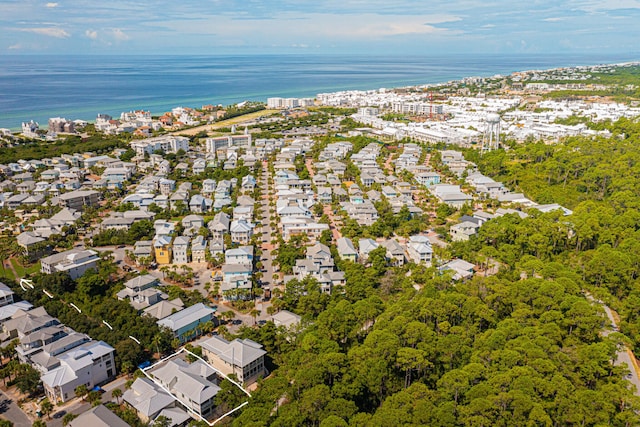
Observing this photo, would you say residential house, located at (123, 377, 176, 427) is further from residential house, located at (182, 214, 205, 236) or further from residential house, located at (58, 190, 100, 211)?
residential house, located at (58, 190, 100, 211)

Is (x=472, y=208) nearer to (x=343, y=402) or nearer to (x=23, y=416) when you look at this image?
(x=343, y=402)

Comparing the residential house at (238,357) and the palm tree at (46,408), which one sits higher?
the residential house at (238,357)

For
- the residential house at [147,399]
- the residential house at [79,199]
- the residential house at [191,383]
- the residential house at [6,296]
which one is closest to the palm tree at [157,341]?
the residential house at [191,383]

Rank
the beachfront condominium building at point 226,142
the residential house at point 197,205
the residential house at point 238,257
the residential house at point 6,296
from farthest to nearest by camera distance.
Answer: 1. the beachfront condominium building at point 226,142
2. the residential house at point 197,205
3. the residential house at point 238,257
4. the residential house at point 6,296

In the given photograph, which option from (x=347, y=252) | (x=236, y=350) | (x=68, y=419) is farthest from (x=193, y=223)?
(x=68, y=419)

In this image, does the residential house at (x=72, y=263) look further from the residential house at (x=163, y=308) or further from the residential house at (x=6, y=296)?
the residential house at (x=163, y=308)

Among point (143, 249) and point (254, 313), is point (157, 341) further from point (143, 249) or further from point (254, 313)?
point (143, 249)

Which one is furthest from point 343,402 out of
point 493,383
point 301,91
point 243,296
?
point 301,91
